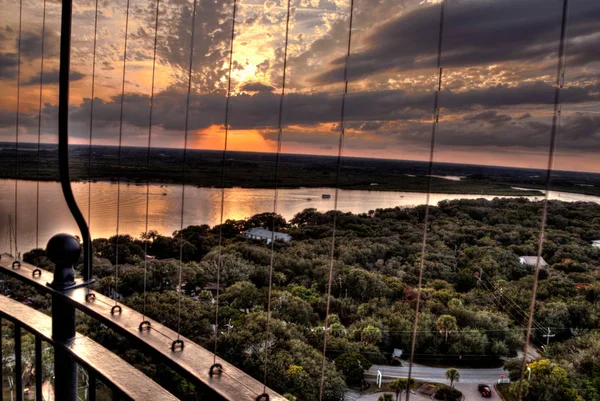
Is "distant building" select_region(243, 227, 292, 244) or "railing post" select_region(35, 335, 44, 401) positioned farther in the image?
"distant building" select_region(243, 227, 292, 244)

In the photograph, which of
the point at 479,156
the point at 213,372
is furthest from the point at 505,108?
the point at 213,372

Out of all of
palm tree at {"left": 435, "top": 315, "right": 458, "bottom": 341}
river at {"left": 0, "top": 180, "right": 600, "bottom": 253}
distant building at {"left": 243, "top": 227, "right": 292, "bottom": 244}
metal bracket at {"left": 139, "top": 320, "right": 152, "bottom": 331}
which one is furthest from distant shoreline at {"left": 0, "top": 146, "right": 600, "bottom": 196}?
palm tree at {"left": 435, "top": 315, "right": 458, "bottom": 341}

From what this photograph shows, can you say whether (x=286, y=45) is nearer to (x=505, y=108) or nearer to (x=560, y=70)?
(x=560, y=70)

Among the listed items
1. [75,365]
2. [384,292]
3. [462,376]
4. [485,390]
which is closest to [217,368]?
[75,365]

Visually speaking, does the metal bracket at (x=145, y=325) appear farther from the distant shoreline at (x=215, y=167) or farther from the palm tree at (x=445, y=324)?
the palm tree at (x=445, y=324)

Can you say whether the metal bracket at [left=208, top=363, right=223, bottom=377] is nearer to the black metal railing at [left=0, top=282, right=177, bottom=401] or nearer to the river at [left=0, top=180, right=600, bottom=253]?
the black metal railing at [left=0, top=282, right=177, bottom=401]

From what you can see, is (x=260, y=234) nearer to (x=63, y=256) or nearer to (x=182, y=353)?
(x=63, y=256)
